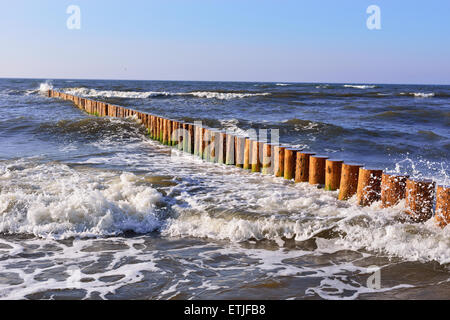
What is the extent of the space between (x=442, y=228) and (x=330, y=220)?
1.20m

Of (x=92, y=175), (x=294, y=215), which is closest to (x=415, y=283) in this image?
(x=294, y=215)

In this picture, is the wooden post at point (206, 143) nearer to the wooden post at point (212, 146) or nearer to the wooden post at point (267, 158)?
the wooden post at point (212, 146)

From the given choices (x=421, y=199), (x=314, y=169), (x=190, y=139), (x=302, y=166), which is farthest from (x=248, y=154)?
(x=421, y=199)

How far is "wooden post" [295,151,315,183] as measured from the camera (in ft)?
22.2

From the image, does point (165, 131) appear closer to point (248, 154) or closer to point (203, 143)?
point (203, 143)

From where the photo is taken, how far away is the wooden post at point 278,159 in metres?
7.19

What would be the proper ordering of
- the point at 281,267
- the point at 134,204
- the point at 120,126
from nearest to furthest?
the point at 281,267 < the point at 134,204 < the point at 120,126

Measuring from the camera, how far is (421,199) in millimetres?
5035

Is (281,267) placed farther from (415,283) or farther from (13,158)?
(13,158)

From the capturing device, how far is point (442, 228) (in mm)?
4773

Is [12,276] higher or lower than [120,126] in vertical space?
lower

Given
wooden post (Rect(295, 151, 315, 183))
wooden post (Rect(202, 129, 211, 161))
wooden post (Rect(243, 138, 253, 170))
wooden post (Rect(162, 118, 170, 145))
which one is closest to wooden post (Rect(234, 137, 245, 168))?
wooden post (Rect(243, 138, 253, 170))

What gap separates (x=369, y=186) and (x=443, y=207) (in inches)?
39.8

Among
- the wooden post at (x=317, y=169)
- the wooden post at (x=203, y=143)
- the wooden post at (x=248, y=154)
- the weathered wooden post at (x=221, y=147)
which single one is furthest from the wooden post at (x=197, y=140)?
the wooden post at (x=317, y=169)
